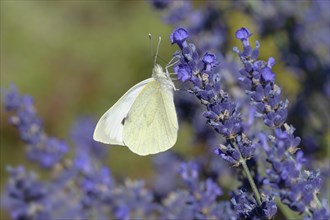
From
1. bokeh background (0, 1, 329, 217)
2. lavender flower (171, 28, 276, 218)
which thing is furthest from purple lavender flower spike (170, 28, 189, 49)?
bokeh background (0, 1, 329, 217)

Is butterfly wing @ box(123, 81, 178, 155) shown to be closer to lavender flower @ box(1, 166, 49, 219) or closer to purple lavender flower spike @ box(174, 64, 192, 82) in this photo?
purple lavender flower spike @ box(174, 64, 192, 82)

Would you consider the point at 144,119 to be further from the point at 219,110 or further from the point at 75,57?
the point at 75,57

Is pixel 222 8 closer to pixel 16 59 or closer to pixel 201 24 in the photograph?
pixel 201 24

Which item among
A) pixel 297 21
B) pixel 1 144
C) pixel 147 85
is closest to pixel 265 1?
pixel 297 21

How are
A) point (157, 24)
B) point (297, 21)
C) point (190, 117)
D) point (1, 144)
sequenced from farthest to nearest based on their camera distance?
point (157, 24) < point (1, 144) < point (297, 21) < point (190, 117)

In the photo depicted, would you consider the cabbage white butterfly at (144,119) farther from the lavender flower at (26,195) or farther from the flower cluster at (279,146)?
the lavender flower at (26,195)

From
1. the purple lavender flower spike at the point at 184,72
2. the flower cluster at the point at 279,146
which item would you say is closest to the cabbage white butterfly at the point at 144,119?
the purple lavender flower spike at the point at 184,72
